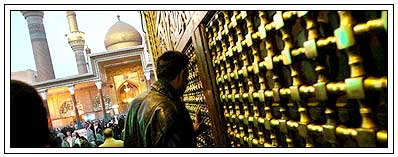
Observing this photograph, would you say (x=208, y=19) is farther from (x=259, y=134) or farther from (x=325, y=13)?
(x=325, y=13)

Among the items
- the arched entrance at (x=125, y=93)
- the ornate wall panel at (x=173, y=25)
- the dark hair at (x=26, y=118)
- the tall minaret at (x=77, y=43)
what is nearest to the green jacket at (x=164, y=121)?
the ornate wall panel at (x=173, y=25)

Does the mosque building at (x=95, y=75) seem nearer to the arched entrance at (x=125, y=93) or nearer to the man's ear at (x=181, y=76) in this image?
the arched entrance at (x=125, y=93)

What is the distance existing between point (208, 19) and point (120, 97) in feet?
52.9

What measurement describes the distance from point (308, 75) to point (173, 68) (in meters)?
0.84

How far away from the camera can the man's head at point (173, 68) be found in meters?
1.45

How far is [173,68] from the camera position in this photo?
145 cm

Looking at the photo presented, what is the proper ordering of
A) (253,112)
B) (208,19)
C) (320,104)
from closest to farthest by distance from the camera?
(320,104) < (253,112) < (208,19)

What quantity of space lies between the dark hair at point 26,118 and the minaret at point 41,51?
1350 centimetres

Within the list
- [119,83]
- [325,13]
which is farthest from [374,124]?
[119,83]

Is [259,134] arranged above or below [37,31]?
below

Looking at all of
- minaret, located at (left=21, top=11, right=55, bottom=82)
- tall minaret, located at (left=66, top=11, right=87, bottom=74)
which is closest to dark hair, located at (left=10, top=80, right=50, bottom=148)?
minaret, located at (left=21, top=11, right=55, bottom=82)

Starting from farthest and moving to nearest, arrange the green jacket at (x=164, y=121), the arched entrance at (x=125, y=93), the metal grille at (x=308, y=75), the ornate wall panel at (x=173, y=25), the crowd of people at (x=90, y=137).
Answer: the arched entrance at (x=125, y=93)
the crowd of people at (x=90, y=137)
the ornate wall panel at (x=173, y=25)
the green jacket at (x=164, y=121)
the metal grille at (x=308, y=75)

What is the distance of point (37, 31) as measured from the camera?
44.9ft

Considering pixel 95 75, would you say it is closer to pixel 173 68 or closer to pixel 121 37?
pixel 121 37
